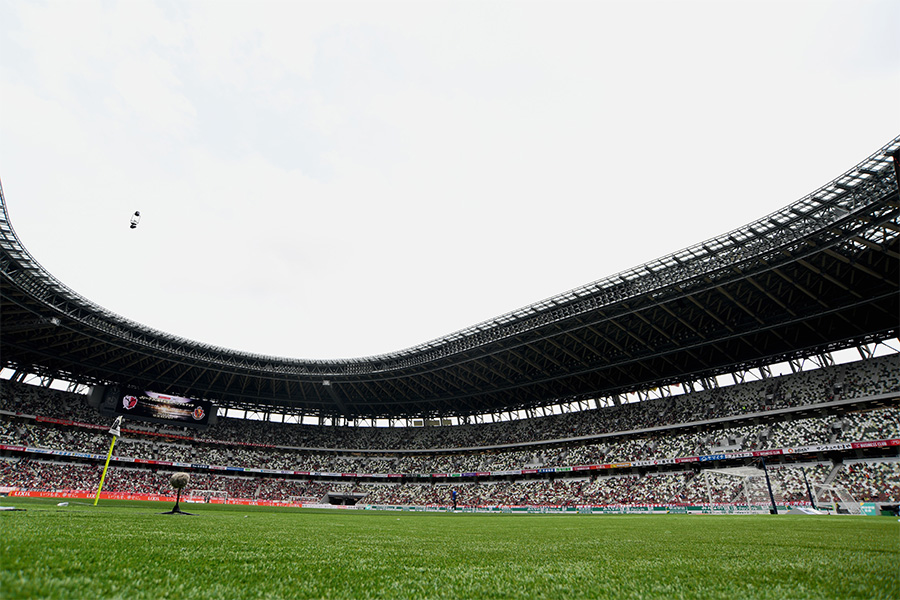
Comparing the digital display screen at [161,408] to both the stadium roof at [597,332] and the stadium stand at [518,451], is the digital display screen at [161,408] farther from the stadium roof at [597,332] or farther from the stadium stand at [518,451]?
the stadium stand at [518,451]

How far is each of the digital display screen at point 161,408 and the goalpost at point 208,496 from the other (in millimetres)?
13579

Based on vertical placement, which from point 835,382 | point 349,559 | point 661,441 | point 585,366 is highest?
point 585,366

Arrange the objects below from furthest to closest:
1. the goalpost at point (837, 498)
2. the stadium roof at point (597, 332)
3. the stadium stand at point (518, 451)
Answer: the stadium stand at point (518, 451), the goalpost at point (837, 498), the stadium roof at point (597, 332)

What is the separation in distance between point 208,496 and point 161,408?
687 inches

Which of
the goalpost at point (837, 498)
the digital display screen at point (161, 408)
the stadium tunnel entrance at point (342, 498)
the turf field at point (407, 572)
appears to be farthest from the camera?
the stadium tunnel entrance at point (342, 498)

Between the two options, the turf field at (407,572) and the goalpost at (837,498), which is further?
the goalpost at (837,498)

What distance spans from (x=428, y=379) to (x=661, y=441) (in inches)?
1048

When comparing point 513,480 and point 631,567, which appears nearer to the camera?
point 631,567

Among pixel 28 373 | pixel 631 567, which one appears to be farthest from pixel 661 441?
pixel 28 373

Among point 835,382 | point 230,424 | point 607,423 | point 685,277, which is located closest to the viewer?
point 685,277

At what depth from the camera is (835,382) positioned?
124 ft

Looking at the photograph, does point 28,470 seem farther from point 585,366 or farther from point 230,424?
point 585,366

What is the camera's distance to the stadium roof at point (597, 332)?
2716cm

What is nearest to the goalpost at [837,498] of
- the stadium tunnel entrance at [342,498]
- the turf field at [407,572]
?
the turf field at [407,572]
